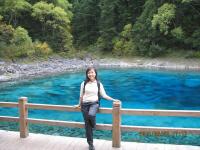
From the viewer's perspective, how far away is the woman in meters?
6.71

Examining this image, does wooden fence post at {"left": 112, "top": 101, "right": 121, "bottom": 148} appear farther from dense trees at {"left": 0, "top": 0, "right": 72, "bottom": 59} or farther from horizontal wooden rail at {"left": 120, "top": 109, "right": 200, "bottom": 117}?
dense trees at {"left": 0, "top": 0, "right": 72, "bottom": 59}

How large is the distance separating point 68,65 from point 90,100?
93.2 ft

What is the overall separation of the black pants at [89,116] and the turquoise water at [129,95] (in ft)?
17.0

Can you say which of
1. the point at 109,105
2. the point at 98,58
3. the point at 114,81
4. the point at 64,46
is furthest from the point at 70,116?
the point at 64,46

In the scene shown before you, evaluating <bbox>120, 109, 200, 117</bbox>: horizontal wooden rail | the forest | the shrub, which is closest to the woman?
<bbox>120, 109, 200, 117</bbox>: horizontal wooden rail

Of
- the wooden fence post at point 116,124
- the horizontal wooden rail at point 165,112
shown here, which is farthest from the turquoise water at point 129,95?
the horizontal wooden rail at point 165,112

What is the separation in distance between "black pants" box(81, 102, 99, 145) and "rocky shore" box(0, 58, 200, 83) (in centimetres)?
2078

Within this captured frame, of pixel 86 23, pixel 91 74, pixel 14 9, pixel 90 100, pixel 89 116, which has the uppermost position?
pixel 14 9

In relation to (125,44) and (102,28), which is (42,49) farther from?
(102,28)

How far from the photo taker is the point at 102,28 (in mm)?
45281

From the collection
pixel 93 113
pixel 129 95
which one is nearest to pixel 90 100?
pixel 93 113

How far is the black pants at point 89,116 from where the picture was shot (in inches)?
263

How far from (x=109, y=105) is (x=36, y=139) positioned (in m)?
11.1

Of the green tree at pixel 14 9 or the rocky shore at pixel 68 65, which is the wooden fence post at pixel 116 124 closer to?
the rocky shore at pixel 68 65
